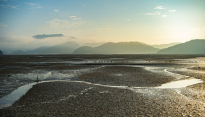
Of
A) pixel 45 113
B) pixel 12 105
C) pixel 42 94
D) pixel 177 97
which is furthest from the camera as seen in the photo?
pixel 42 94

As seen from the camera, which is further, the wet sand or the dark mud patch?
the dark mud patch

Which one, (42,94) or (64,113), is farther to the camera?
(42,94)

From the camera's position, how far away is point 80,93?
1391 cm

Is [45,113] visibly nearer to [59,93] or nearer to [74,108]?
[74,108]

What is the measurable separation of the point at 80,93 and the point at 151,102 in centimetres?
667

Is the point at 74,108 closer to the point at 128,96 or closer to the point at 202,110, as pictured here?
the point at 128,96

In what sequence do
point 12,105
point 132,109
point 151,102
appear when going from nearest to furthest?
point 132,109 → point 12,105 → point 151,102

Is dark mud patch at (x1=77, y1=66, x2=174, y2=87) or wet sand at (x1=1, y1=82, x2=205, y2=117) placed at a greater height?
A: dark mud patch at (x1=77, y1=66, x2=174, y2=87)

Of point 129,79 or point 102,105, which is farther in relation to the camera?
point 129,79

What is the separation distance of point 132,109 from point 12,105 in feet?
29.3

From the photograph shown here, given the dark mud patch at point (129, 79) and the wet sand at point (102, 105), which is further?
the dark mud patch at point (129, 79)

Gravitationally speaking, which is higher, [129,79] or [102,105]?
[129,79]

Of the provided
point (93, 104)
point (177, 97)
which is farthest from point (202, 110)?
point (93, 104)

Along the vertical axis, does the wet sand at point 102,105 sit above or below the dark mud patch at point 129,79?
below
